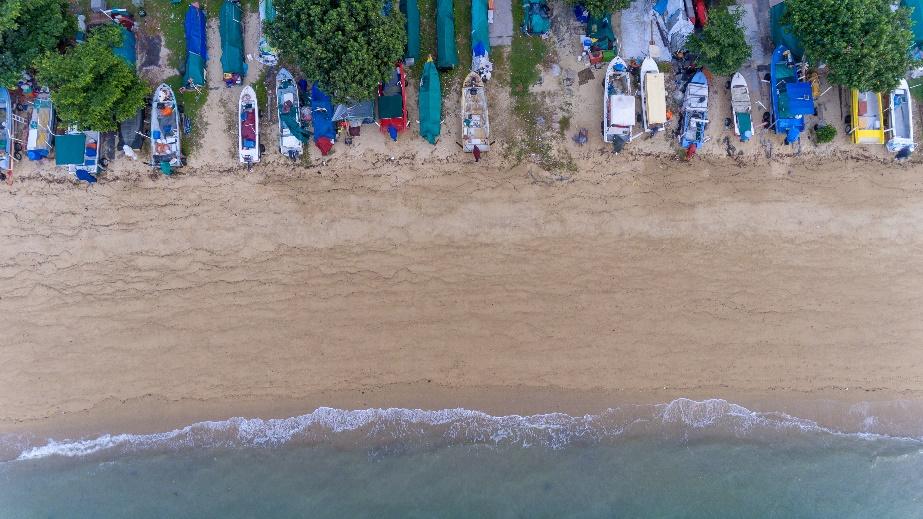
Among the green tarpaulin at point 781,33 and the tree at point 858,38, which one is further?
the green tarpaulin at point 781,33

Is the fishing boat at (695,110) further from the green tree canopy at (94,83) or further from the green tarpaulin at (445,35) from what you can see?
the green tree canopy at (94,83)

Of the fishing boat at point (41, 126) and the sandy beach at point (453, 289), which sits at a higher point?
the fishing boat at point (41, 126)

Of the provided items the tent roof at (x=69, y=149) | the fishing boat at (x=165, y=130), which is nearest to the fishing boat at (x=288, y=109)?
the fishing boat at (x=165, y=130)

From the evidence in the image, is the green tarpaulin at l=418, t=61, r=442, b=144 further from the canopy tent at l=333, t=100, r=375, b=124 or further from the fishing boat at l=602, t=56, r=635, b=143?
the fishing boat at l=602, t=56, r=635, b=143

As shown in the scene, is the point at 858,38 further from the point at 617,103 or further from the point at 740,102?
the point at 617,103

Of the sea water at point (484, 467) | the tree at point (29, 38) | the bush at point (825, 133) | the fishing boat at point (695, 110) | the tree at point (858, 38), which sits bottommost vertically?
the sea water at point (484, 467)

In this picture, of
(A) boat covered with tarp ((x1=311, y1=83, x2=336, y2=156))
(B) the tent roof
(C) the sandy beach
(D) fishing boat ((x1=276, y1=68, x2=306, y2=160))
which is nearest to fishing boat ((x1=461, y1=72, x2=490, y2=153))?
(C) the sandy beach

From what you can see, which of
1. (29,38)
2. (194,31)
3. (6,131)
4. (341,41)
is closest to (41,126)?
(6,131)

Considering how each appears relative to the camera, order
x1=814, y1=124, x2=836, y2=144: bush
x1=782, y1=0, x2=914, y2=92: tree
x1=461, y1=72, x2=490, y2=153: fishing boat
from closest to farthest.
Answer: x1=782, y1=0, x2=914, y2=92: tree → x1=814, y1=124, x2=836, y2=144: bush → x1=461, y1=72, x2=490, y2=153: fishing boat
